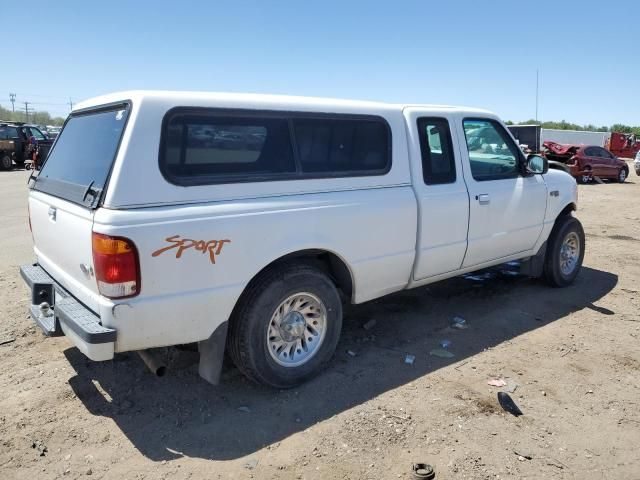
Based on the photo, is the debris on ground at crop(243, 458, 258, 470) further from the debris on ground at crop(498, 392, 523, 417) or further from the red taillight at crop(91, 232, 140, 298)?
the debris on ground at crop(498, 392, 523, 417)

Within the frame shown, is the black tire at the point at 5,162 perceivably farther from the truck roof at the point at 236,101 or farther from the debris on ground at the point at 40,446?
the debris on ground at the point at 40,446

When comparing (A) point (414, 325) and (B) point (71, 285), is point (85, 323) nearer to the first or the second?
(B) point (71, 285)

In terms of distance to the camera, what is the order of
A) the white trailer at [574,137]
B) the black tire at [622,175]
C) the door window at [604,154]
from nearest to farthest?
the door window at [604,154], the black tire at [622,175], the white trailer at [574,137]

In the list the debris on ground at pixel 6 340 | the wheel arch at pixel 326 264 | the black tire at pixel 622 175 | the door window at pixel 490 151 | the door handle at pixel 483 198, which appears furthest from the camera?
the black tire at pixel 622 175

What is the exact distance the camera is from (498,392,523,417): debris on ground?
350 cm

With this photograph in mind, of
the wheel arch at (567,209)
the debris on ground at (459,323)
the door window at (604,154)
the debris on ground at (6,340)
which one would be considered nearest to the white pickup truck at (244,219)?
the debris on ground at (459,323)

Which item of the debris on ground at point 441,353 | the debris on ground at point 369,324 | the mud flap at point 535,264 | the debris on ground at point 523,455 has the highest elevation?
the mud flap at point 535,264

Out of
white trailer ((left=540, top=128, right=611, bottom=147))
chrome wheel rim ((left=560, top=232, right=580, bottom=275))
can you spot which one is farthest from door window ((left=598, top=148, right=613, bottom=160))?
white trailer ((left=540, top=128, right=611, bottom=147))

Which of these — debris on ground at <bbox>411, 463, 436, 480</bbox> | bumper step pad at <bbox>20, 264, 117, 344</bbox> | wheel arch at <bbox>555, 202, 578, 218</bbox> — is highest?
wheel arch at <bbox>555, 202, 578, 218</bbox>

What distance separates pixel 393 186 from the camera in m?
4.13

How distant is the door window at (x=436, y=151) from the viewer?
4.39m

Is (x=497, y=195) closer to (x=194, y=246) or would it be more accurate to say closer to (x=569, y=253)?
(x=569, y=253)

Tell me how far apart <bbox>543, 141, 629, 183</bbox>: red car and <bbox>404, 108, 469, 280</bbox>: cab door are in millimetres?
16344

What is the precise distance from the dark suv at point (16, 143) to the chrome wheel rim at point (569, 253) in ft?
67.9
